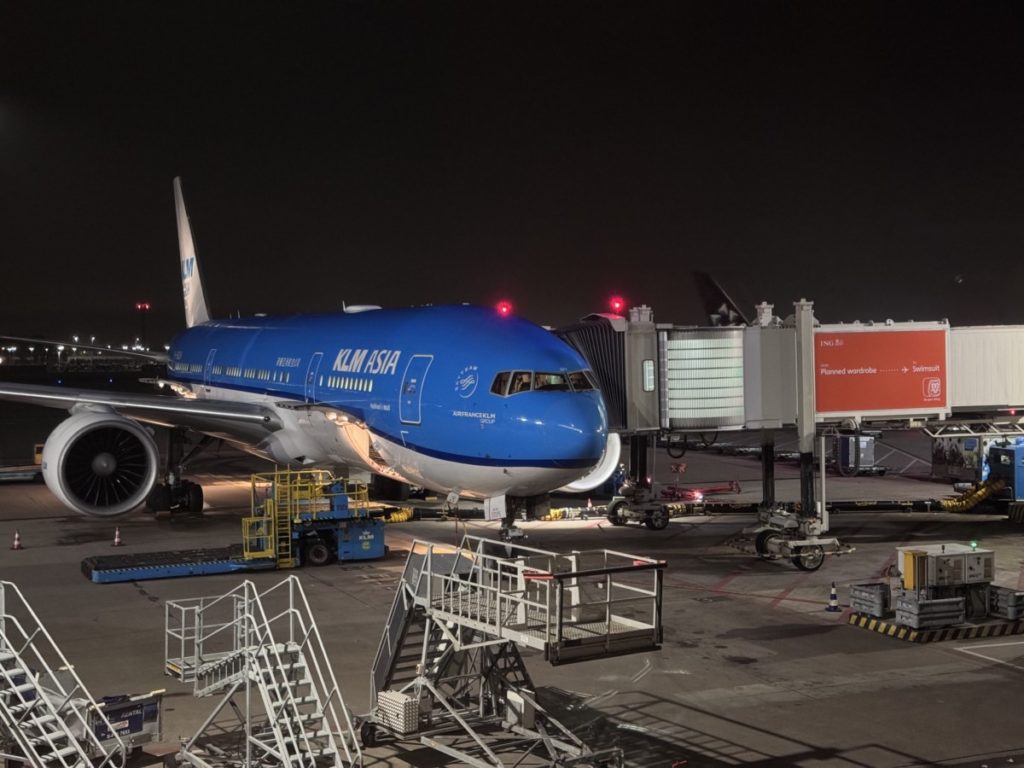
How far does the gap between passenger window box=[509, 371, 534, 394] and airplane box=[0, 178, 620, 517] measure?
0.07 feet

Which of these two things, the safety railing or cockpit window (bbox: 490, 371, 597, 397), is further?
cockpit window (bbox: 490, 371, 597, 397)

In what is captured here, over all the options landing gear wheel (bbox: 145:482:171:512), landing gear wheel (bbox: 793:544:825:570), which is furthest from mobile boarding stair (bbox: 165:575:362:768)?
landing gear wheel (bbox: 145:482:171:512)

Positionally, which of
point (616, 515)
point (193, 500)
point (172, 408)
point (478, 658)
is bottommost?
point (478, 658)

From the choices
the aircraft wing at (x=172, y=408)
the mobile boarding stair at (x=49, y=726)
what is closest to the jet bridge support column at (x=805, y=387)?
the aircraft wing at (x=172, y=408)

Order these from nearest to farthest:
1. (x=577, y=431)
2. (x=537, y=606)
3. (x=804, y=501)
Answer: (x=537, y=606), (x=577, y=431), (x=804, y=501)

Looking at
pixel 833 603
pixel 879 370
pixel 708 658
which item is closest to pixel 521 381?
pixel 708 658

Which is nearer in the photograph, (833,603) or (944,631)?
(944,631)

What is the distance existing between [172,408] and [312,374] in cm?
369

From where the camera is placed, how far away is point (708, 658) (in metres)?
14.2

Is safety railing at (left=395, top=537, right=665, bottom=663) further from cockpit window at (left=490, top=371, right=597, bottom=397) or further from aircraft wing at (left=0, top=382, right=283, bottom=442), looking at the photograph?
aircraft wing at (left=0, top=382, right=283, bottom=442)

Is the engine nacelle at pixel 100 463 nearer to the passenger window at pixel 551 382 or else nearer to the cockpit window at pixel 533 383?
the cockpit window at pixel 533 383

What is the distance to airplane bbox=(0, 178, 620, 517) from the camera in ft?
53.8

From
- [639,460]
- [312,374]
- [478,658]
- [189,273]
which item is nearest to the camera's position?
[478,658]

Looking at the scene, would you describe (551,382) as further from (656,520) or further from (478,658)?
(656,520)
